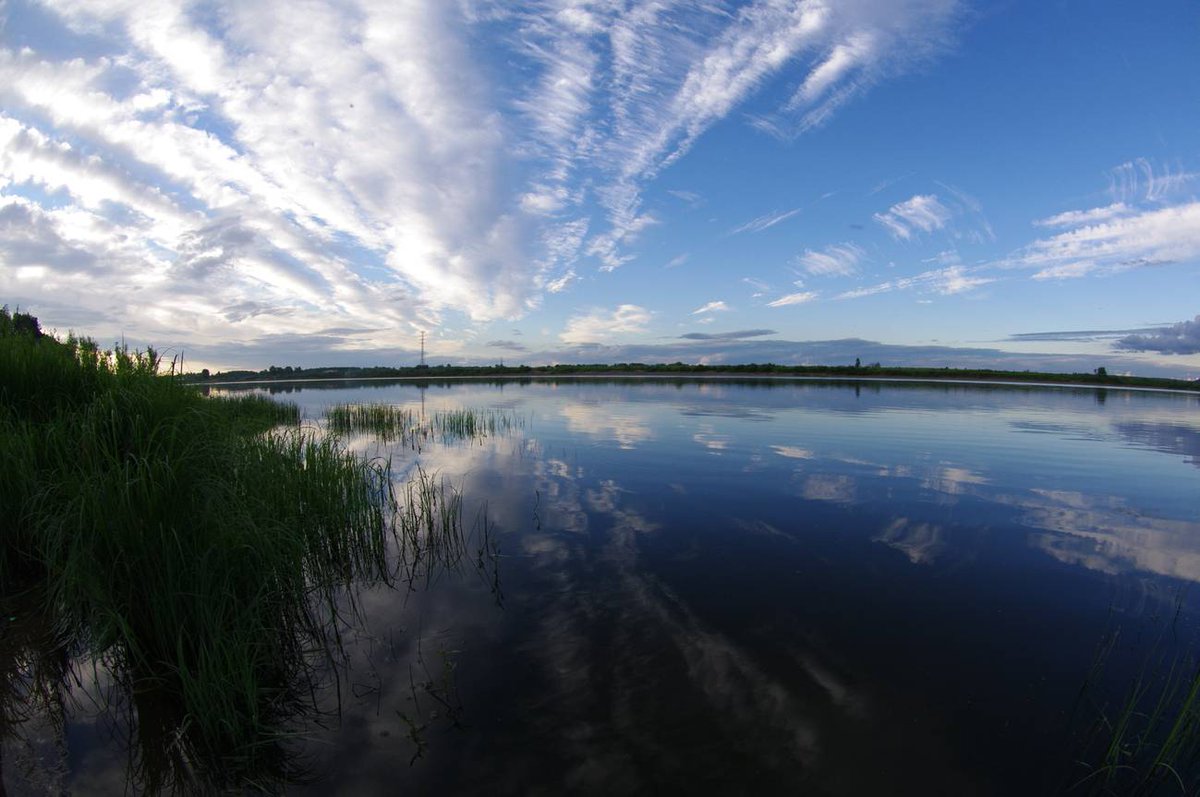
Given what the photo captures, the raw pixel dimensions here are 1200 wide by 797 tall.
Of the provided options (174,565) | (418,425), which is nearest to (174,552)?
(174,565)

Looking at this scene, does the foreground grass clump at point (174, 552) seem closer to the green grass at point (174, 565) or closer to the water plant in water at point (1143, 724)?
the green grass at point (174, 565)

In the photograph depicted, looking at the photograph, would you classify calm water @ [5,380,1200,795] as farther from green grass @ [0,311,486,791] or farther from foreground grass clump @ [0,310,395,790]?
foreground grass clump @ [0,310,395,790]

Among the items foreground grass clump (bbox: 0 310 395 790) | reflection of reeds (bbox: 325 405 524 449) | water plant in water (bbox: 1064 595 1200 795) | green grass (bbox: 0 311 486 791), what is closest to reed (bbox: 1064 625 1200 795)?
water plant in water (bbox: 1064 595 1200 795)

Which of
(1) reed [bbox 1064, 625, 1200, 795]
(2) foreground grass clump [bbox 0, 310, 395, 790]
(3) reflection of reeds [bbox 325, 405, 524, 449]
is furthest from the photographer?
(3) reflection of reeds [bbox 325, 405, 524, 449]

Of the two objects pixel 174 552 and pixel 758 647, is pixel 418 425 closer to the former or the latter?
pixel 174 552

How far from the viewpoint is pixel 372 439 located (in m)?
23.8

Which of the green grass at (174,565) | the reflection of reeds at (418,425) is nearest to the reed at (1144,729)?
the green grass at (174,565)

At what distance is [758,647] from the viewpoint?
6164mm

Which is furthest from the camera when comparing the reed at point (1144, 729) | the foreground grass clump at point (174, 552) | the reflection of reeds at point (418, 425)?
the reflection of reeds at point (418, 425)

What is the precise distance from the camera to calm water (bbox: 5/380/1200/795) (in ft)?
14.4

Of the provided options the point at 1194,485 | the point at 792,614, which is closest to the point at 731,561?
the point at 792,614

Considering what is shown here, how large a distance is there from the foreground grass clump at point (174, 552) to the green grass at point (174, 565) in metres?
0.02

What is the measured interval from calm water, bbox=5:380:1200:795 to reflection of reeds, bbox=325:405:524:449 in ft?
36.7

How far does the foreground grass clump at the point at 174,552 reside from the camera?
461 centimetres
